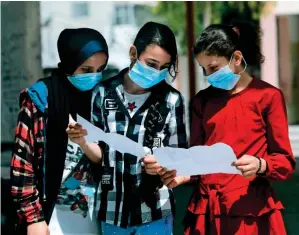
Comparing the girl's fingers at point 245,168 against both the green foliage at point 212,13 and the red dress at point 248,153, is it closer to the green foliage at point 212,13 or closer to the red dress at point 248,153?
the red dress at point 248,153

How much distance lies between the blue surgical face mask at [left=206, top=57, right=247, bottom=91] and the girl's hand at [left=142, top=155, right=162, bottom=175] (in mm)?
398

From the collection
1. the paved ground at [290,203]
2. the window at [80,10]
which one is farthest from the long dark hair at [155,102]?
the window at [80,10]

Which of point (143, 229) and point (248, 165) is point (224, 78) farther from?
point (143, 229)

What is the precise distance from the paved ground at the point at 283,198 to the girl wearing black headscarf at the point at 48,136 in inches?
76.2

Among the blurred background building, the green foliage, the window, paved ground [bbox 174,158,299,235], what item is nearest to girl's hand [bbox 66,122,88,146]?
the blurred background building

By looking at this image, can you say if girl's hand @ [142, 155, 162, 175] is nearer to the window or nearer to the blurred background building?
the blurred background building

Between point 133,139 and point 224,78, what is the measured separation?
43cm

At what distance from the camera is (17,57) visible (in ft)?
16.8

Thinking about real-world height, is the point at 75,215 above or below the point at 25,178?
below

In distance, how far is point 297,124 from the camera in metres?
11.7

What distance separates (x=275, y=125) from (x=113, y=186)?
0.67 meters

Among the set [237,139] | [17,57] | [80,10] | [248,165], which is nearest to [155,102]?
[237,139]

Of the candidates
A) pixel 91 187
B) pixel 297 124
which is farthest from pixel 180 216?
pixel 297 124

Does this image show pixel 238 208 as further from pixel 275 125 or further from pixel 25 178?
pixel 25 178
